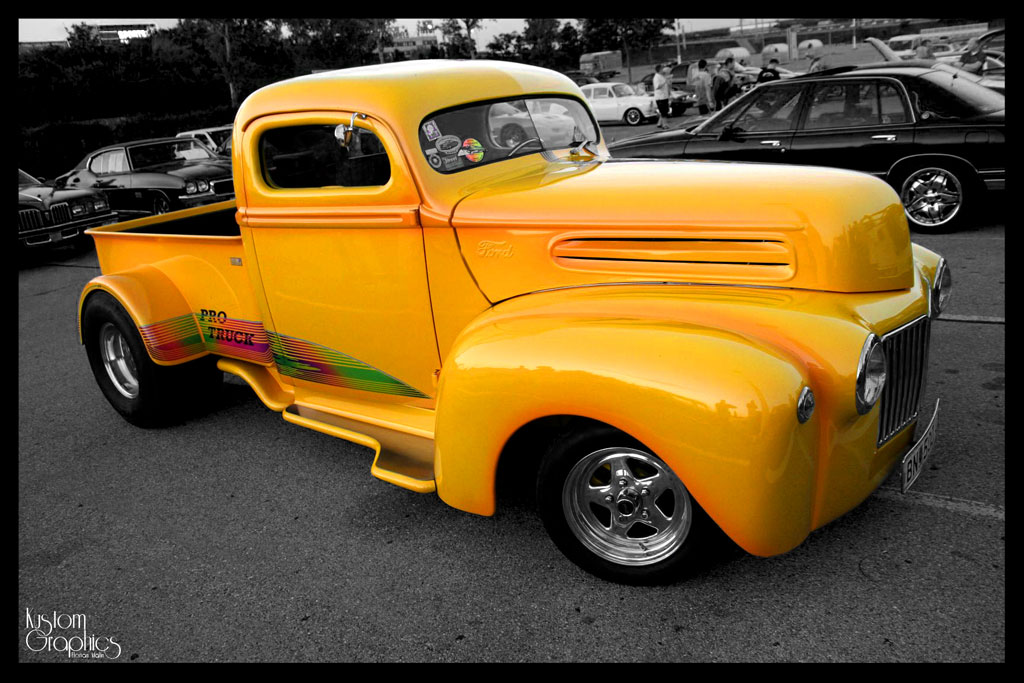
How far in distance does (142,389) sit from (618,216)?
3135 mm

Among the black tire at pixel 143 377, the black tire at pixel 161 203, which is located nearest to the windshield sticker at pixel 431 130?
the black tire at pixel 143 377

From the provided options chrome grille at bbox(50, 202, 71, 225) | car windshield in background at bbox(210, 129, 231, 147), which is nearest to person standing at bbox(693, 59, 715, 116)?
car windshield in background at bbox(210, 129, 231, 147)

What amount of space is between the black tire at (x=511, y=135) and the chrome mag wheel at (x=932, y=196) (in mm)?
5416

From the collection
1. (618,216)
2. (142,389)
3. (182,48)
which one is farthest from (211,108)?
(618,216)

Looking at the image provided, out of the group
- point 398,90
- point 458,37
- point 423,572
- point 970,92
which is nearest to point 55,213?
point 398,90

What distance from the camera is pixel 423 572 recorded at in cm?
305

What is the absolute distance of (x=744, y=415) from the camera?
7.48 ft

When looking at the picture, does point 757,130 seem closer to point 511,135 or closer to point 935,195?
point 935,195

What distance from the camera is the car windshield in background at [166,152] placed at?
12.8 metres

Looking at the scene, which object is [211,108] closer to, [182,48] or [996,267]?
[182,48]

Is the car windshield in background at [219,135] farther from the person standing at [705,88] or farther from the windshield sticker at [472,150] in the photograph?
the windshield sticker at [472,150]

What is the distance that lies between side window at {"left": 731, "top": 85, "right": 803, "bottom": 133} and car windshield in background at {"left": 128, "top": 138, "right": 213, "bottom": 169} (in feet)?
31.7

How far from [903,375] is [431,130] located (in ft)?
7.21
